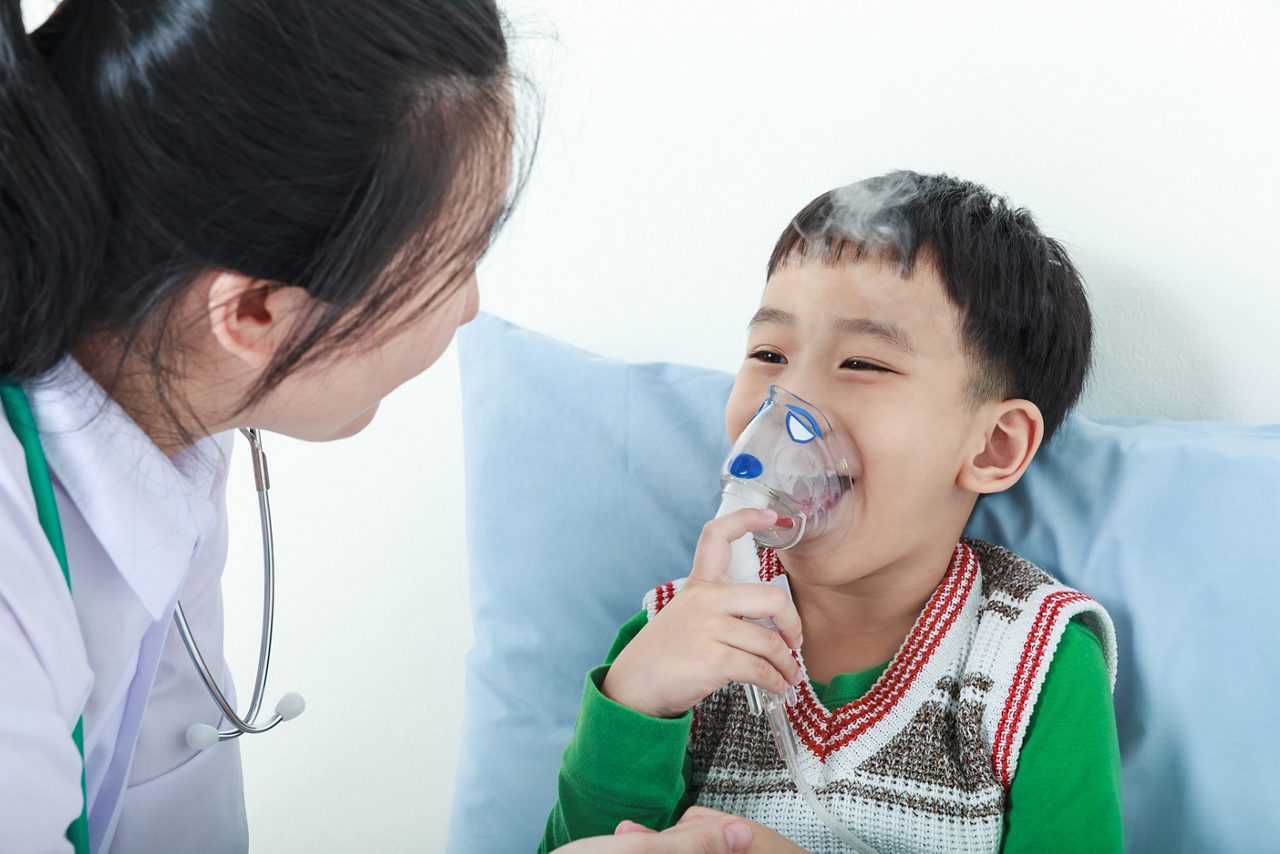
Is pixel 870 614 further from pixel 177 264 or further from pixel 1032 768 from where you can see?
pixel 177 264

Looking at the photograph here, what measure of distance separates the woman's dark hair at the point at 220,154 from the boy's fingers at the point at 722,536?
1.42 feet

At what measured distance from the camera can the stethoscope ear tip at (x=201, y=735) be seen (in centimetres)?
122

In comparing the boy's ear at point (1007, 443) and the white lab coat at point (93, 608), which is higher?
the boy's ear at point (1007, 443)

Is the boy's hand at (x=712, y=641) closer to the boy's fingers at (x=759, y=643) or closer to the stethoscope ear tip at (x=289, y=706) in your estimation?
the boy's fingers at (x=759, y=643)

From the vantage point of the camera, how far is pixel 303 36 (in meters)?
0.75

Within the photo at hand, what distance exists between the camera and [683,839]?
965 mm

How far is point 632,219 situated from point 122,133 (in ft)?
3.20

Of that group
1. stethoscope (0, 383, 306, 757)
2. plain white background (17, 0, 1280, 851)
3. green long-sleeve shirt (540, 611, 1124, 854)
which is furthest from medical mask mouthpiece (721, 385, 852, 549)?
stethoscope (0, 383, 306, 757)

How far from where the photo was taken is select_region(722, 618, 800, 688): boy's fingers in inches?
43.1

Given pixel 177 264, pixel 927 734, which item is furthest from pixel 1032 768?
pixel 177 264

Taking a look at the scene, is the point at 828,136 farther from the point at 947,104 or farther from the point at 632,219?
the point at 632,219

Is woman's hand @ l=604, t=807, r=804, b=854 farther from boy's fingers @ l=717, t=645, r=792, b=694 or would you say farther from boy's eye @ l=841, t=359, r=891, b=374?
boy's eye @ l=841, t=359, r=891, b=374

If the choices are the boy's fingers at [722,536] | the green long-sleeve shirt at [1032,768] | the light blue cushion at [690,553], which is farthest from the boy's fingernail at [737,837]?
the light blue cushion at [690,553]

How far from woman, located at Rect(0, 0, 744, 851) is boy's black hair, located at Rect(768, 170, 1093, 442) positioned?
1.52 feet
